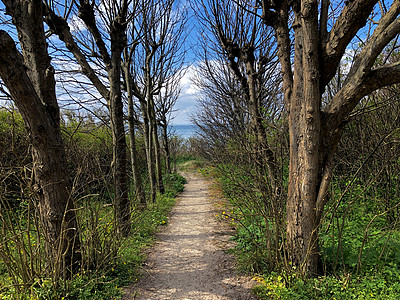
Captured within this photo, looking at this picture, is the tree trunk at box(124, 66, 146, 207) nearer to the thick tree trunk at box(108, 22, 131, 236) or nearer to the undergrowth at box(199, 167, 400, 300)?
the thick tree trunk at box(108, 22, 131, 236)

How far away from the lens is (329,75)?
2.87 metres

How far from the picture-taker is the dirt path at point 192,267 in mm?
3021

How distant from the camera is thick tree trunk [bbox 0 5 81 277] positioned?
2.67m

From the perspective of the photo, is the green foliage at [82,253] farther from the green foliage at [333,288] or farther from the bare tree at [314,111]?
the bare tree at [314,111]

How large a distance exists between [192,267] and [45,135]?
275 centimetres

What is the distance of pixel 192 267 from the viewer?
3.70 metres

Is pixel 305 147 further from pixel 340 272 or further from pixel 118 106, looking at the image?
pixel 118 106

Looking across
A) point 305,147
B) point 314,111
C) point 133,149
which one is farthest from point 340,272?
point 133,149

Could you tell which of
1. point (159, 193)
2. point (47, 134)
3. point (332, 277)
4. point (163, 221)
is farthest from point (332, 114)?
point (159, 193)

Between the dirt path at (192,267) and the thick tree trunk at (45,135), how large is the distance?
1.14m

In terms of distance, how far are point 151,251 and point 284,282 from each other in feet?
8.03

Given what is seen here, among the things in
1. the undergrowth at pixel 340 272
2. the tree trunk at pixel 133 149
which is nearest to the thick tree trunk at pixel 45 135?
the undergrowth at pixel 340 272

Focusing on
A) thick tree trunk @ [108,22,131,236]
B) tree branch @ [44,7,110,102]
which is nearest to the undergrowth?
thick tree trunk @ [108,22,131,236]

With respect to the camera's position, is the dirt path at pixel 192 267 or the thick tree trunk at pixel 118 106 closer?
the dirt path at pixel 192 267
